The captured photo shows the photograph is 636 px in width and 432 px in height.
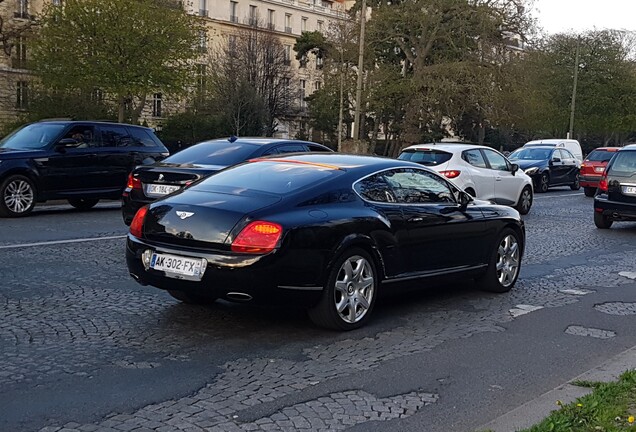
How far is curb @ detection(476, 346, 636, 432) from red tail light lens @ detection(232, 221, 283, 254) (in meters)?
2.24

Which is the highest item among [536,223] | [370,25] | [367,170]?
[370,25]

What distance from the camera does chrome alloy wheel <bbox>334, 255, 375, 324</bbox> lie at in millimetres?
6547

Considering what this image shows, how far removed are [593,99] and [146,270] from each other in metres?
58.2

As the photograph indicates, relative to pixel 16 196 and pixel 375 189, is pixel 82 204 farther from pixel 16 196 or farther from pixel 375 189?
pixel 375 189

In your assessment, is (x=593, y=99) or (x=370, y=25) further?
(x=593, y=99)

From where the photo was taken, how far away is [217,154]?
37.4 ft

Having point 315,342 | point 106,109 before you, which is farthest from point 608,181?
point 106,109

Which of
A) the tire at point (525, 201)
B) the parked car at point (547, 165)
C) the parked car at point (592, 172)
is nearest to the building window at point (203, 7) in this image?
the parked car at point (547, 165)

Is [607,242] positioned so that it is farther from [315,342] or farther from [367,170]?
[315,342]

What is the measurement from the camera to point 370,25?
145 feet

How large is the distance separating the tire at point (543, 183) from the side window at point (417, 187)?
64.9ft

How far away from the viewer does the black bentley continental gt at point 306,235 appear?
6133mm

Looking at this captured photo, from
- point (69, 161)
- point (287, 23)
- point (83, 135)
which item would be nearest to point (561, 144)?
point (83, 135)

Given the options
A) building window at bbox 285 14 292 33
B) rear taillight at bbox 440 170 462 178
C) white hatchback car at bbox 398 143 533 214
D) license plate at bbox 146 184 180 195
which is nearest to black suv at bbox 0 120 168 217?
license plate at bbox 146 184 180 195
